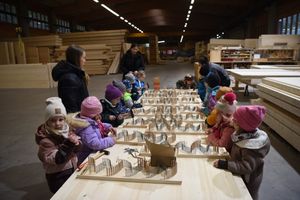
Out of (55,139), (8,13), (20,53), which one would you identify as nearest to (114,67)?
(20,53)

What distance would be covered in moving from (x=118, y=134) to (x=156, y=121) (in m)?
0.56

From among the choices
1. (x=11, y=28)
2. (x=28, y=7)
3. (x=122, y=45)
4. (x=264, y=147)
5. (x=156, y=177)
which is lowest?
(x=156, y=177)

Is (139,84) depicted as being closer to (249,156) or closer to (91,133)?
(91,133)

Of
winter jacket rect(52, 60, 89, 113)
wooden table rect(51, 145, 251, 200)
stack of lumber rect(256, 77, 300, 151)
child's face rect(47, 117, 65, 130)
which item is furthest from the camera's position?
stack of lumber rect(256, 77, 300, 151)

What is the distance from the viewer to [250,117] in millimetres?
1662

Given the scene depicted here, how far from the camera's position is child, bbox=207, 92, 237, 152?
6.78 feet

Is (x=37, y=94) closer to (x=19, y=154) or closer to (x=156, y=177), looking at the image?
(x=19, y=154)

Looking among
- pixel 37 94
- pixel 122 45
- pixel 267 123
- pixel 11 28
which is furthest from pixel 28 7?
pixel 267 123

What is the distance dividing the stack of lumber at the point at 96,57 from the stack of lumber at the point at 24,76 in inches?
130

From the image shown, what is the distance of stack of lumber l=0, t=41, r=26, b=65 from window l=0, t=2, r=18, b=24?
3411 mm

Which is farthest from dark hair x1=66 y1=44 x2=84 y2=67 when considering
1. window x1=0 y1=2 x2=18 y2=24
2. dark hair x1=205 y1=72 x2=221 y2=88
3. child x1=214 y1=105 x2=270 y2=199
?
window x1=0 y1=2 x2=18 y2=24

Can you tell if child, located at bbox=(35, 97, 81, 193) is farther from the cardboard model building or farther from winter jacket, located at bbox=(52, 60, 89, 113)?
winter jacket, located at bbox=(52, 60, 89, 113)

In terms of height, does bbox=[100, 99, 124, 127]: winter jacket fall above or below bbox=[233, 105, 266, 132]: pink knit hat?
below

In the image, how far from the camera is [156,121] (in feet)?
8.87
